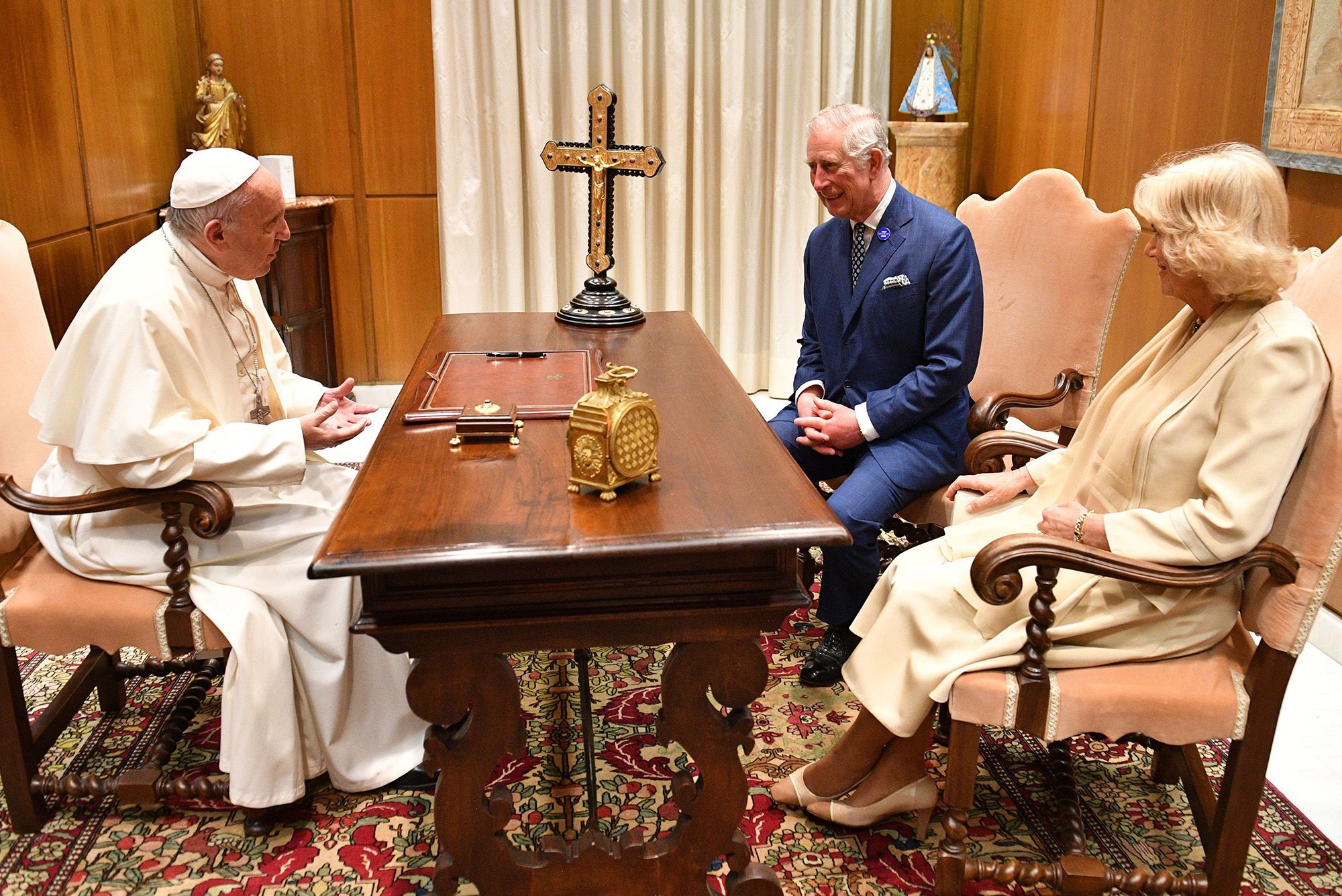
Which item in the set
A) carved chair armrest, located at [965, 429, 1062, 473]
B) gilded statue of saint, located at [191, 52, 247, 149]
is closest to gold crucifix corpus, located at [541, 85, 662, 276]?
carved chair armrest, located at [965, 429, 1062, 473]

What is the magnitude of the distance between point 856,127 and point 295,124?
12.1ft

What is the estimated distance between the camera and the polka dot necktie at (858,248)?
3.16 metres

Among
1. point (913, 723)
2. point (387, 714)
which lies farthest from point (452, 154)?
point (913, 723)

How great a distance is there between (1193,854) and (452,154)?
4588 mm

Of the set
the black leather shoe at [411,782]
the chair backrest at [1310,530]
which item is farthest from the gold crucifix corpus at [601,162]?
the chair backrest at [1310,530]

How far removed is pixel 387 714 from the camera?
2.62m

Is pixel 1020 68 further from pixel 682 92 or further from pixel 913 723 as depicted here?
pixel 913 723

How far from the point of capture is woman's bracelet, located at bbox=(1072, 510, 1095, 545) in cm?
211

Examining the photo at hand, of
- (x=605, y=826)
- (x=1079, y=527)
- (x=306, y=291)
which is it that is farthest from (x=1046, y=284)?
(x=306, y=291)

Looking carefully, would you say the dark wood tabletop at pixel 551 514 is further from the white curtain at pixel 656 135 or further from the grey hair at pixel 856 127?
the white curtain at pixel 656 135

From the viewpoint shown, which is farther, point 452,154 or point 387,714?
point 452,154

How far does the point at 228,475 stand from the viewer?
7.63ft

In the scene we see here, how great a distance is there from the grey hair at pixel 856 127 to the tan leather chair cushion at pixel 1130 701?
1.52 m

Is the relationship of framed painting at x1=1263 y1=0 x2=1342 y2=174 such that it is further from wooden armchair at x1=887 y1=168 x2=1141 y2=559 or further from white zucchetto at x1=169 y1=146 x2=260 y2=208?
white zucchetto at x1=169 y1=146 x2=260 y2=208
